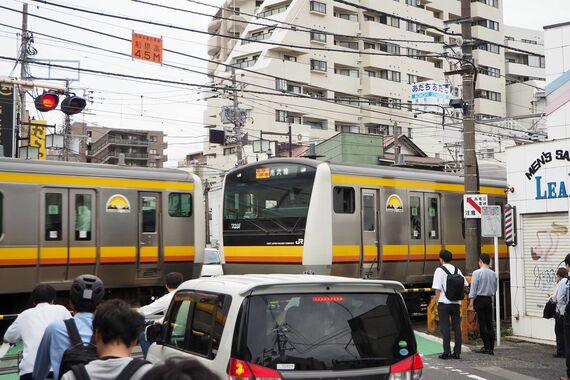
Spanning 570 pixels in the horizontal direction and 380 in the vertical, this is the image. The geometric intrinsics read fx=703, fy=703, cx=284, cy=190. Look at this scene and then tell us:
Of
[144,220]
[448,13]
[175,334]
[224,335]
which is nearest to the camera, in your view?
[224,335]

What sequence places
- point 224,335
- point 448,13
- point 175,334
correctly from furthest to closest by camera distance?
point 448,13 < point 175,334 < point 224,335

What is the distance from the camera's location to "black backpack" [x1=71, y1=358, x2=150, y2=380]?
3271mm

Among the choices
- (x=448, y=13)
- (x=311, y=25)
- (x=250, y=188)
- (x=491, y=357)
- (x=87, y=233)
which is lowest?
(x=491, y=357)

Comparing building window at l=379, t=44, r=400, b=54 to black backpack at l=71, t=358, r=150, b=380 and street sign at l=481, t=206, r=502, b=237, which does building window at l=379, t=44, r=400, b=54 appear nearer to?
street sign at l=481, t=206, r=502, b=237

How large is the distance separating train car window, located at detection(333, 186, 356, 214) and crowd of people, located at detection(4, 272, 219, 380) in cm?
793

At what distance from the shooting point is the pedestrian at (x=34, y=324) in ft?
18.5

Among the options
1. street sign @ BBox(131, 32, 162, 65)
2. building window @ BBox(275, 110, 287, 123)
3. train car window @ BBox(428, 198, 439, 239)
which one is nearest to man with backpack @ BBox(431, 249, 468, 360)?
train car window @ BBox(428, 198, 439, 239)

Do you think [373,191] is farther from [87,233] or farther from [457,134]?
[457,134]

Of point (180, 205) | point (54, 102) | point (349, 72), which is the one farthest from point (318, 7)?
point (54, 102)

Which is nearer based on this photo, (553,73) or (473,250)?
(553,73)

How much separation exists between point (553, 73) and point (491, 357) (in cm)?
573

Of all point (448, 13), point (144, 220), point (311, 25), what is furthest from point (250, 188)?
point (448, 13)

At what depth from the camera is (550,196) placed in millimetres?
13344

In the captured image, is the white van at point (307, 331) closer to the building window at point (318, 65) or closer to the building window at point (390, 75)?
the building window at point (318, 65)
